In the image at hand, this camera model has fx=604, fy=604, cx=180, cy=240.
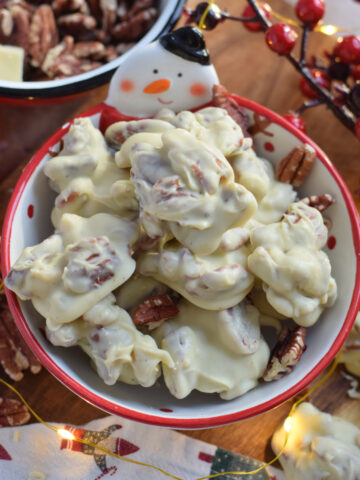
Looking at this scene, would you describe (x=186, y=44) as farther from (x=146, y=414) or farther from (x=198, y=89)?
(x=146, y=414)

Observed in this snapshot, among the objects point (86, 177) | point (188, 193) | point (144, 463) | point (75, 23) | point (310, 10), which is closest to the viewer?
point (188, 193)

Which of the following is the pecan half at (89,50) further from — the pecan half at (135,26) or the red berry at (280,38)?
the red berry at (280,38)

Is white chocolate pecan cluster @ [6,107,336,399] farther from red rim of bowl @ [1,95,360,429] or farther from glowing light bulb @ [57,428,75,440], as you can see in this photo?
glowing light bulb @ [57,428,75,440]

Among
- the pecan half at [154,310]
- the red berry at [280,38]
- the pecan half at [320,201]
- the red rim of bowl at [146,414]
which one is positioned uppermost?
the red berry at [280,38]

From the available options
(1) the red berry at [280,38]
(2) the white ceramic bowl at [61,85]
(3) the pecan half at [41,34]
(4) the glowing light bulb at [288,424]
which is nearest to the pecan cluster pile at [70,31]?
(3) the pecan half at [41,34]

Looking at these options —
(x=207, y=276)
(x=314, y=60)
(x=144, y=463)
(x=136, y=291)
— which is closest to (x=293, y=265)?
(x=207, y=276)

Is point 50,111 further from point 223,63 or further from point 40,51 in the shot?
point 223,63
